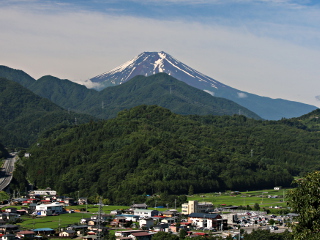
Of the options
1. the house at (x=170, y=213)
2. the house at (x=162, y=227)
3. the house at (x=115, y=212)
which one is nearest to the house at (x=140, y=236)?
the house at (x=162, y=227)

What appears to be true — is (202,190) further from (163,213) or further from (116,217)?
(116,217)

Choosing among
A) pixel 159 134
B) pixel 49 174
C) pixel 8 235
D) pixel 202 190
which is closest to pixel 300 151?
pixel 159 134

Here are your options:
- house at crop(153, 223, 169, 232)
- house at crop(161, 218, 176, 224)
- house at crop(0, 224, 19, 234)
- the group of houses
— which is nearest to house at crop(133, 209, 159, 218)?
the group of houses

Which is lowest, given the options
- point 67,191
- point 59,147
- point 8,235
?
point 8,235

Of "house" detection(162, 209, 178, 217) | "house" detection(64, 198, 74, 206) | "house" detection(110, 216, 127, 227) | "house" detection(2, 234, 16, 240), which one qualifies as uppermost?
"house" detection(64, 198, 74, 206)

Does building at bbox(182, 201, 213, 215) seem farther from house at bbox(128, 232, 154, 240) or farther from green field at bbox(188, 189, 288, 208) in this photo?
house at bbox(128, 232, 154, 240)
